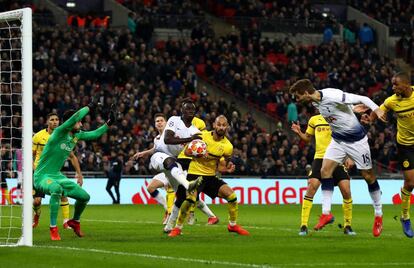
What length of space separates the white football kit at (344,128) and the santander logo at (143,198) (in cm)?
1814

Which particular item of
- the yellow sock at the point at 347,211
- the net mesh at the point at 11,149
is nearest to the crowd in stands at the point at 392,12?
the net mesh at the point at 11,149

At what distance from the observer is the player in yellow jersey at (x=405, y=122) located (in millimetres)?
16562

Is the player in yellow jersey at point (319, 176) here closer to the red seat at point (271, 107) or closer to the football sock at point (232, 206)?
the football sock at point (232, 206)

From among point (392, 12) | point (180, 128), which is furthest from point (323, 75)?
point (180, 128)

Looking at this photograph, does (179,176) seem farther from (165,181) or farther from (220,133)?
(165,181)

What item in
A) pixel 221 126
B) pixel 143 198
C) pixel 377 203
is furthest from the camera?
pixel 143 198

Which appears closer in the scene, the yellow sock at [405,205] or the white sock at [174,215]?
the yellow sock at [405,205]

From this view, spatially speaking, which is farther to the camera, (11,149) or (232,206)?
(11,149)

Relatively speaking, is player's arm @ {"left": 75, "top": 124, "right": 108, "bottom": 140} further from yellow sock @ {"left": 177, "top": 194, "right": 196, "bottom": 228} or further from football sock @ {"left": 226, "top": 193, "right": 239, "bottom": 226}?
football sock @ {"left": 226, "top": 193, "right": 239, "bottom": 226}

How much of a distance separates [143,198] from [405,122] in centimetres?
1957

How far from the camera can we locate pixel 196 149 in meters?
17.8

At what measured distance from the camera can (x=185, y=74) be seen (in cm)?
4225

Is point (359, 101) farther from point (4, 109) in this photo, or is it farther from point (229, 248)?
point (4, 109)

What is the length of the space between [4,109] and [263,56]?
47.5ft
